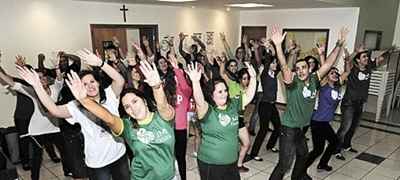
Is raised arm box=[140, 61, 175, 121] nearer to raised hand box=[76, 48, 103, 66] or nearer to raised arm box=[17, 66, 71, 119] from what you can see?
raised hand box=[76, 48, 103, 66]

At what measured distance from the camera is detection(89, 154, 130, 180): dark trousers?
2344 millimetres

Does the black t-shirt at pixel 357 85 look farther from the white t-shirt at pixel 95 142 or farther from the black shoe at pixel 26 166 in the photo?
the black shoe at pixel 26 166

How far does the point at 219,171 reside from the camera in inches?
93.7

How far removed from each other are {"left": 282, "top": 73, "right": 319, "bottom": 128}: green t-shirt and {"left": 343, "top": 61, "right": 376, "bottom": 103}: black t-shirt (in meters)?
1.59

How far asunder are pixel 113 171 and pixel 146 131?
0.66m

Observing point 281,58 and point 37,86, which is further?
point 281,58

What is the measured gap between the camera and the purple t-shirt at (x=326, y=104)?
353cm

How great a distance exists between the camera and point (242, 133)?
11.0ft

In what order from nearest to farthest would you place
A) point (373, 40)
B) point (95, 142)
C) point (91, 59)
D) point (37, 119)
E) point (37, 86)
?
point (37, 86)
point (95, 142)
point (91, 59)
point (37, 119)
point (373, 40)

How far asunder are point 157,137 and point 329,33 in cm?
558

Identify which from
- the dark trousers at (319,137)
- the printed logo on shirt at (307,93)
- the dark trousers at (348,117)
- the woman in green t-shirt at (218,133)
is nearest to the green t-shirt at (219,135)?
the woman in green t-shirt at (218,133)

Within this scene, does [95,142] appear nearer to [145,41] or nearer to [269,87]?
[269,87]

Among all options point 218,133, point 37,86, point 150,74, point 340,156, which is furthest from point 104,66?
point 340,156

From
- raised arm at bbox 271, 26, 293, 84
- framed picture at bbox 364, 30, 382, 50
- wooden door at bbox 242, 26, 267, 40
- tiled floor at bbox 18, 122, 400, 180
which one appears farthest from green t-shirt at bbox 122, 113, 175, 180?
framed picture at bbox 364, 30, 382, 50
